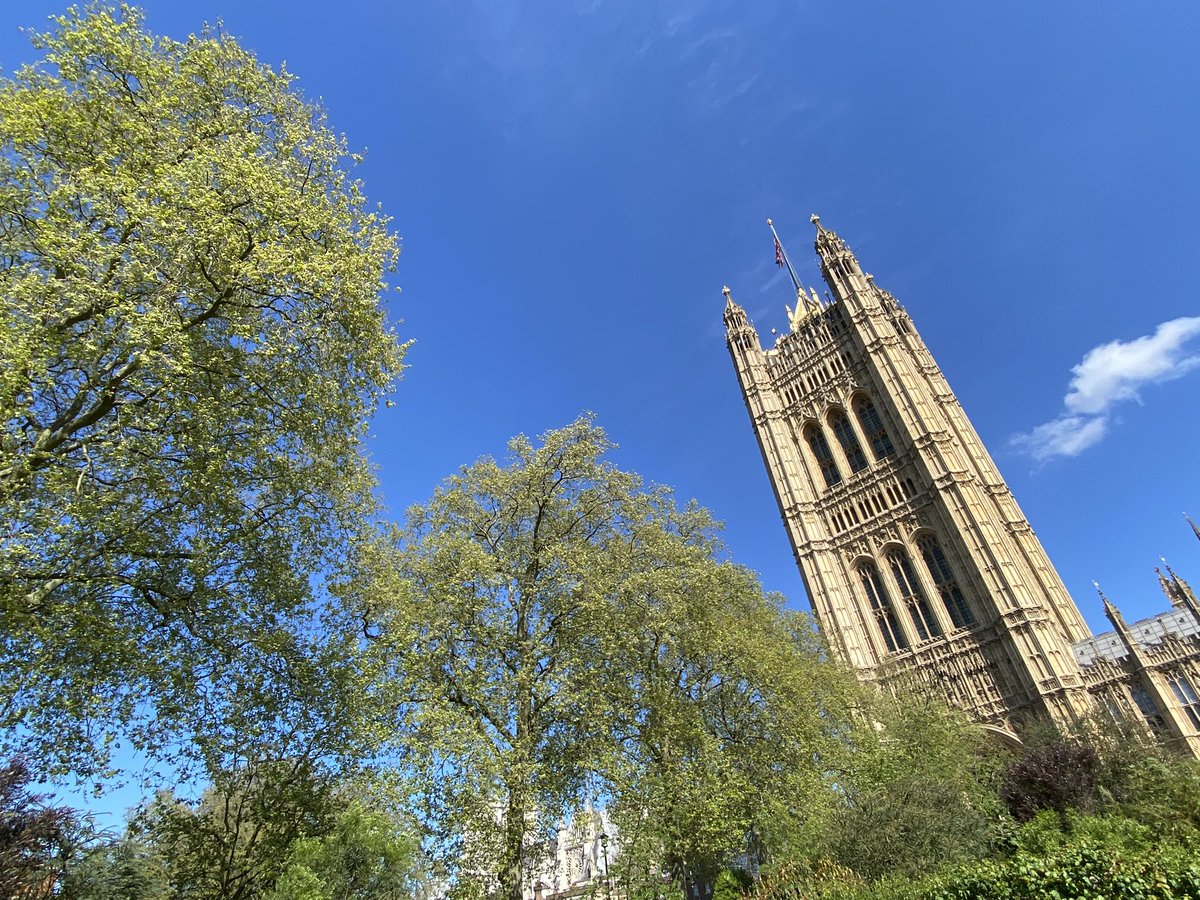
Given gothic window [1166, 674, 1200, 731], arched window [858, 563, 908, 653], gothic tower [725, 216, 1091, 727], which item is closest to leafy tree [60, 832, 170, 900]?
gothic tower [725, 216, 1091, 727]

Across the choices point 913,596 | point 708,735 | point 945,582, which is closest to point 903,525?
point 945,582

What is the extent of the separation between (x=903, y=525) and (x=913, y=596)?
5.51 metres

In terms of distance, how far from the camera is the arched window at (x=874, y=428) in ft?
171

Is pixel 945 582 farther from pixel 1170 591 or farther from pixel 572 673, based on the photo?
pixel 572 673

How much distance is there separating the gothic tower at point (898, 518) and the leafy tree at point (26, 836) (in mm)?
38932

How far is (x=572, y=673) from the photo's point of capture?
14492mm

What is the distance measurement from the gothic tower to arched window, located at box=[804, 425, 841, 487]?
14 cm

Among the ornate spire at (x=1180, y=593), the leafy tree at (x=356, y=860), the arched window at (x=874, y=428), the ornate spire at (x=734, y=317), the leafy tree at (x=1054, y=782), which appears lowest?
the leafy tree at (x=1054, y=782)

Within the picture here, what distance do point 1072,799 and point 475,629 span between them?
2078 centimetres

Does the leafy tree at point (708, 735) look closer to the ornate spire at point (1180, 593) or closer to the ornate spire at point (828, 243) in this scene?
the ornate spire at point (1180, 593)

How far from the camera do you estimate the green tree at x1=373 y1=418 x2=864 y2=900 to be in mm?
12484

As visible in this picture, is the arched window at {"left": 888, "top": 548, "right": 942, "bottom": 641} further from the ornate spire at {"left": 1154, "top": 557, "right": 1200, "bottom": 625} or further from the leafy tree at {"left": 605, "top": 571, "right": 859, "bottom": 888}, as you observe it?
the leafy tree at {"left": 605, "top": 571, "right": 859, "bottom": 888}

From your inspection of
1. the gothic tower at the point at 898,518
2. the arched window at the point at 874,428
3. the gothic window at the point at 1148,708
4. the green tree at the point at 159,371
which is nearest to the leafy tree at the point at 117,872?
the green tree at the point at 159,371

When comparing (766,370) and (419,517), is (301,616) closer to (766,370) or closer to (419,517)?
(419,517)
